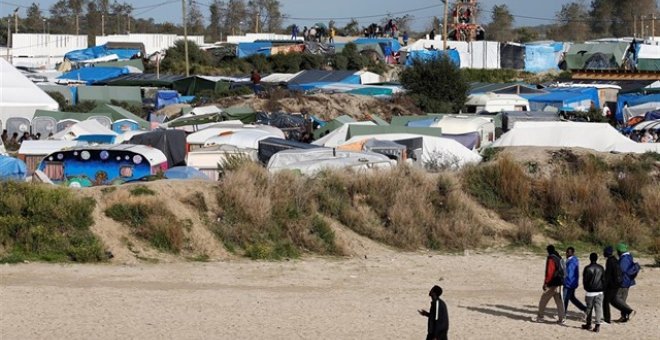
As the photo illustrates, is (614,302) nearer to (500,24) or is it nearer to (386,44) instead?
(386,44)

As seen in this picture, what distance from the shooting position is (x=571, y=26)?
4432 inches

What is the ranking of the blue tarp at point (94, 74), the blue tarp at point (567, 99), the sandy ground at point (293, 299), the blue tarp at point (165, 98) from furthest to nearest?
the blue tarp at point (94, 74) → the blue tarp at point (165, 98) → the blue tarp at point (567, 99) → the sandy ground at point (293, 299)

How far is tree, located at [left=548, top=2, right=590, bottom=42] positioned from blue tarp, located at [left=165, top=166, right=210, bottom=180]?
88762 mm

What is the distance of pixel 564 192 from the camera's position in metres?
20.4

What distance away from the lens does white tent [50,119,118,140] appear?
26250 millimetres

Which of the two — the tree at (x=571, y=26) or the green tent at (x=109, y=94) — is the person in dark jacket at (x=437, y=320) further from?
the tree at (x=571, y=26)

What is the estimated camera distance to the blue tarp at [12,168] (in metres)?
20.6

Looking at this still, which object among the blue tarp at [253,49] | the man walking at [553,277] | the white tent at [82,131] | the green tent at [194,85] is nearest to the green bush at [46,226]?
the man walking at [553,277]

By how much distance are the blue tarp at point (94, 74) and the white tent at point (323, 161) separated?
2804 centimetres

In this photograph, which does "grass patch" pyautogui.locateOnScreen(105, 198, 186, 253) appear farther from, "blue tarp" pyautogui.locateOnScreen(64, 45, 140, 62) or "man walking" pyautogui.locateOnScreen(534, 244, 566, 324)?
"blue tarp" pyautogui.locateOnScreen(64, 45, 140, 62)

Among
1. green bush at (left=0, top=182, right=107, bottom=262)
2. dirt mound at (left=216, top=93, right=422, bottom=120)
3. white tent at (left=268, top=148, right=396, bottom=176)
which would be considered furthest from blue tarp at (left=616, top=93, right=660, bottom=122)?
green bush at (left=0, top=182, right=107, bottom=262)

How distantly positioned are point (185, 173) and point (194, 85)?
2335cm

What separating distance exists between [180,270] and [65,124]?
1400cm

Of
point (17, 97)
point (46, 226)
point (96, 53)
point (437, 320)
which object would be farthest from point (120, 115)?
point (96, 53)
